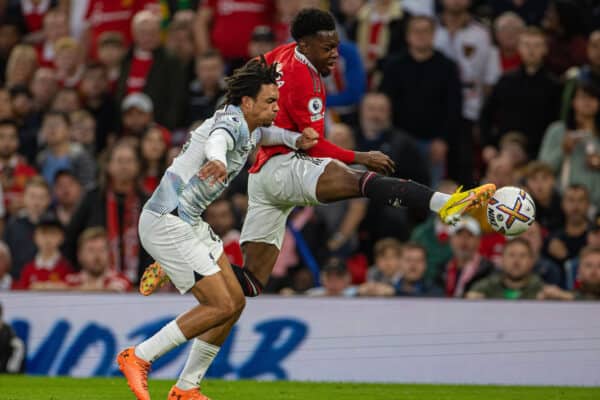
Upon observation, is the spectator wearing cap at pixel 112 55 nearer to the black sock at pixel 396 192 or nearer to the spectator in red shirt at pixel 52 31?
the spectator in red shirt at pixel 52 31

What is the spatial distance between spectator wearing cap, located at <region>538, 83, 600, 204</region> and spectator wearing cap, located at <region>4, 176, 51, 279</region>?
5568mm

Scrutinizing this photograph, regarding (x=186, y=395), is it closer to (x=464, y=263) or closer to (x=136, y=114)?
(x=464, y=263)

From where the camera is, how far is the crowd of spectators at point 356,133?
13.7m

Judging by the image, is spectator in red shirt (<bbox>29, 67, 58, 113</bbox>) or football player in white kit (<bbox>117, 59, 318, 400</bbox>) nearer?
football player in white kit (<bbox>117, 59, 318, 400</bbox>)

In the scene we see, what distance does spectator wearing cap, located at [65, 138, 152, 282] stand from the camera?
14.6 meters

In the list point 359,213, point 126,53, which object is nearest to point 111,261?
point 359,213

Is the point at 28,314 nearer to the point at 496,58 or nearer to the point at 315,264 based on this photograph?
the point at 315,264

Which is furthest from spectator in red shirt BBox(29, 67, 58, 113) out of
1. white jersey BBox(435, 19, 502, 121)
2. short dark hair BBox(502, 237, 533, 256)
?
short dark hair BBox(502, 237, 533, 256)

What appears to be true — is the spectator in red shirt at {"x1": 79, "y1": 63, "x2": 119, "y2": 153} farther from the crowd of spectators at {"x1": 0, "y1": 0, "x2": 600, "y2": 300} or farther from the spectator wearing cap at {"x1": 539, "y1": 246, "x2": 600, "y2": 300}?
the spectator wearing cap at {"x1": 539, "y1": 246, "x2": 600, "y2": 300}

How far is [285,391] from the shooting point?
1112 centimetres

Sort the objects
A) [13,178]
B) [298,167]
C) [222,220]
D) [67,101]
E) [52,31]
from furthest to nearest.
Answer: [52,31] < [67,101] < [13,178] < [222,220] < [298,167]

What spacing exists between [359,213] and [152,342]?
568cm

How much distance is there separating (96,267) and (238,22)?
14.0 feet

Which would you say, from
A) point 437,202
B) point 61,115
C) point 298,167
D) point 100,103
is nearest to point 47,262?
point 61,115
